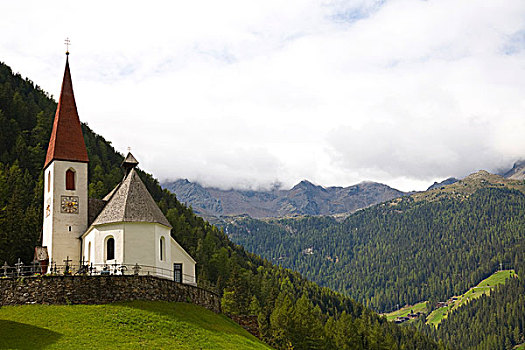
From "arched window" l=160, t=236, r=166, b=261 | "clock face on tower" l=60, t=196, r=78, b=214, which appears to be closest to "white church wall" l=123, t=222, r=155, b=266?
"arched window" l=160, t=236, r=166, b=261

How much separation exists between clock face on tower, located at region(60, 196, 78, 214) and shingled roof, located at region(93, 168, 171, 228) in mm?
4557

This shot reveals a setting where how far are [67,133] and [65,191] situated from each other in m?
7.66

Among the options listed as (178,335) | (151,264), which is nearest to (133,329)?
(178,335)

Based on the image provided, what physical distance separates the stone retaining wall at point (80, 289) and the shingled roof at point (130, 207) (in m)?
9.15

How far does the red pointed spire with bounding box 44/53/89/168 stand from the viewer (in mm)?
78000

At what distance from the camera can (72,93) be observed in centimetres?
8138

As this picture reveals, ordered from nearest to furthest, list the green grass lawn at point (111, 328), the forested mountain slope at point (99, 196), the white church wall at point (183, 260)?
the green grass lawn at point (111, 328) → the white church wall at point (183, 260) → the forested mountain slope at point (99, 196)

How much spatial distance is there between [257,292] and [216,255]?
1496 cm

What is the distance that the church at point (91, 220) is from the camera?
71000 millimetres

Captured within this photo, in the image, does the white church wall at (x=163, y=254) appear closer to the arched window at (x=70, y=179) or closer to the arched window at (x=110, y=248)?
the arched window at (x=110, y=248)

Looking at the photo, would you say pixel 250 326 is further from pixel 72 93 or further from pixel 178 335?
pixel 72 93

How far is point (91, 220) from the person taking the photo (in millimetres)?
78188

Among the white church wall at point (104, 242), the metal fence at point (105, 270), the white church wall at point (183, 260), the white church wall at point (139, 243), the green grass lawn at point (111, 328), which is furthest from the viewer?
the white church wall at point (183, 260)

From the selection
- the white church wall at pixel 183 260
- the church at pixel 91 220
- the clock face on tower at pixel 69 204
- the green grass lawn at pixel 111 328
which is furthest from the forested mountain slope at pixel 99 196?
the green grass lawn at pixel 111 328
